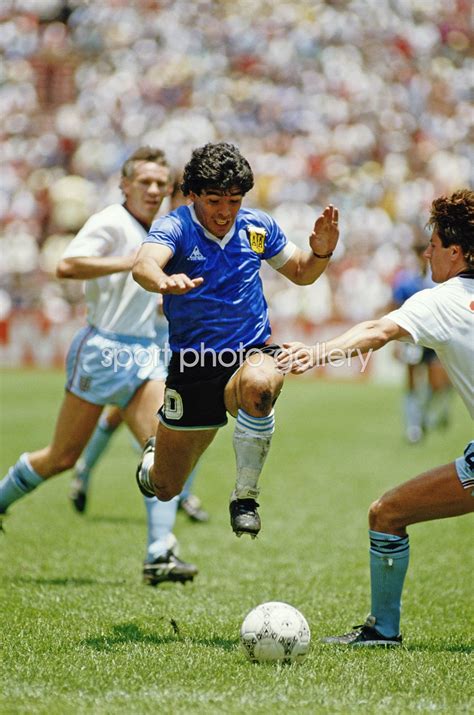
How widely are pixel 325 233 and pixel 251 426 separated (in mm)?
1062

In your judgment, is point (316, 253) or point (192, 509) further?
point (192, 509)

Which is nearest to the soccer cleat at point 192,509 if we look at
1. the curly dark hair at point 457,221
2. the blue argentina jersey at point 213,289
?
the blue argentina jersey at point 213,289

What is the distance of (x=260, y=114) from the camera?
25.9 metres

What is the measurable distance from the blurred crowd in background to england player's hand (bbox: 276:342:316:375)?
700 inches

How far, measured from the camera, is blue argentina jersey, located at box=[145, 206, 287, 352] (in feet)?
16.5

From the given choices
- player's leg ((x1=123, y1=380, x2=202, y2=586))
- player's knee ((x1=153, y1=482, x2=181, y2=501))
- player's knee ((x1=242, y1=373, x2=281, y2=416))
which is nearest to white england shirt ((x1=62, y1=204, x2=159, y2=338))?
player's leg ((x1=123, y1=380, x2=202, y2=586))

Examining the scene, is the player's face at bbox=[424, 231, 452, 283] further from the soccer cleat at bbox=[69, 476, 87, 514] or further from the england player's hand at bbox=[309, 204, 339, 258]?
the soccer cleat at bbox=[69, 476, 87, 514]

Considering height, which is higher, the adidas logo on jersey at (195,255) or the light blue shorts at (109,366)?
the adidas logo on jersey at (195,255)

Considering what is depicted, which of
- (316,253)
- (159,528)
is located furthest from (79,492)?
(316,253)

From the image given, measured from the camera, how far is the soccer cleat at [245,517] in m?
4.69

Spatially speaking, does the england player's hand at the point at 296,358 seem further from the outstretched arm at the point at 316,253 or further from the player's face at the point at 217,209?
the outstretched arm at the point at 316,253

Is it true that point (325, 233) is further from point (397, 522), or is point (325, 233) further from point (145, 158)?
point (145, 158)

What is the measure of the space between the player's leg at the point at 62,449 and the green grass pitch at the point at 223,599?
58cm

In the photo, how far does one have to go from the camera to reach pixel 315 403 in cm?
1830
